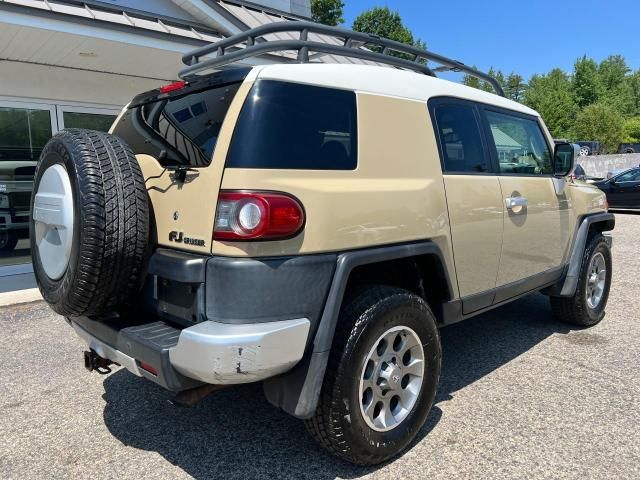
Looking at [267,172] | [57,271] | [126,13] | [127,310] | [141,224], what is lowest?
[127,310]

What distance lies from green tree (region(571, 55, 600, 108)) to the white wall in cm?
6567

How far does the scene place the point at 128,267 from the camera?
2.38m

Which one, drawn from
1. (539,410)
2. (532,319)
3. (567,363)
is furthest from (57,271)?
(532,319)

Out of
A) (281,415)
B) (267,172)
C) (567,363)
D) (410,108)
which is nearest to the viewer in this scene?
(267,172)

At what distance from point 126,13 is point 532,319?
6.15 metres

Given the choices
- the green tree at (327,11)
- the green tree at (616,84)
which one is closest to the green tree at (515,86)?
the green tree at (616,84)

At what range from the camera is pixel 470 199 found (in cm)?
313

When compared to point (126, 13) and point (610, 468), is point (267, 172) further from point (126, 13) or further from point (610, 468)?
point (126, 13)

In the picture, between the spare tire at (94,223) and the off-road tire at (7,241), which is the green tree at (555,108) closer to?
the off-road tire at (7,241)

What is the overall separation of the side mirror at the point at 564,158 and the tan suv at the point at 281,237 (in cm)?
154

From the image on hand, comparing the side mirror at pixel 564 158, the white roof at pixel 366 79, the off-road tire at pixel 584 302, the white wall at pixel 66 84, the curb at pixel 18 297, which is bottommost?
the curb at pixel 18 297

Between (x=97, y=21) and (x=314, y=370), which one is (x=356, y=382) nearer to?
(x=314, y=370)

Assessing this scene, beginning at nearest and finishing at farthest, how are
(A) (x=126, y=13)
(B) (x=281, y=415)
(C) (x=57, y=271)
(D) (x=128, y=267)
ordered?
(D) (x=128, y=267) < (C) (x=57, y=271) < (B) (x=281, y=415) < (A) (x=126, y=13)

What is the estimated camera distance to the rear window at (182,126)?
7.72 feet
